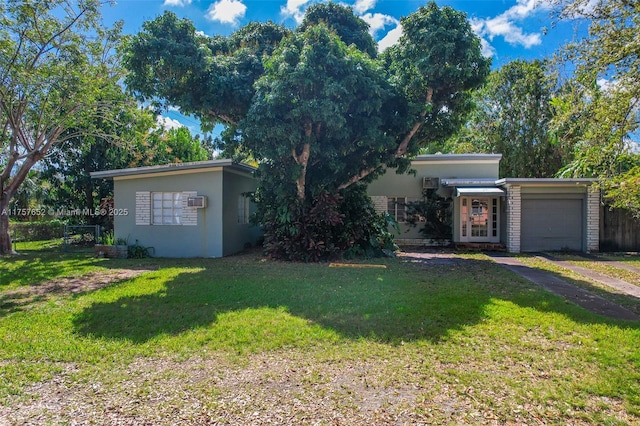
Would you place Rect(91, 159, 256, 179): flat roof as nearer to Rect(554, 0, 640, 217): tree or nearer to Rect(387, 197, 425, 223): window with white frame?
Rect(387, 197, 425, 223): window with white frame

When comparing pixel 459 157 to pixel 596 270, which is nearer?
pixel 596 270

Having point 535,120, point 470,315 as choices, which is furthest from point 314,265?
point 535,120

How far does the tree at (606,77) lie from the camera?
5.63 m

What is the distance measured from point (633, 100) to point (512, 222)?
7248 millimetres

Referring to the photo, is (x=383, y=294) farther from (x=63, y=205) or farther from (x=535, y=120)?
(x=535, y=120)

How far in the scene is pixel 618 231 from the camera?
507 inches

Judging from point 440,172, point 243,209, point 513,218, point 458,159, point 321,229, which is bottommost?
point 321,229

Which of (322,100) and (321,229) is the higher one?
(322,100)

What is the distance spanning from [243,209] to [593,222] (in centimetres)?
1249

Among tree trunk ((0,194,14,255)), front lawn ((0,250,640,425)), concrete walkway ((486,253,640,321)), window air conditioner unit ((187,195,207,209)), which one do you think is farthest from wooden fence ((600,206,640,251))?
tree trunk ((0,194,14,255))

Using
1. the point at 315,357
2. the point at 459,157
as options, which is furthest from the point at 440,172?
the point at 315,357

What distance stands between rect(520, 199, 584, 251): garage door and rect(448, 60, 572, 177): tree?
364 inches

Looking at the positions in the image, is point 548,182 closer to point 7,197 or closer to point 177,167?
point 177,167

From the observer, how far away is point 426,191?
14984 mm
